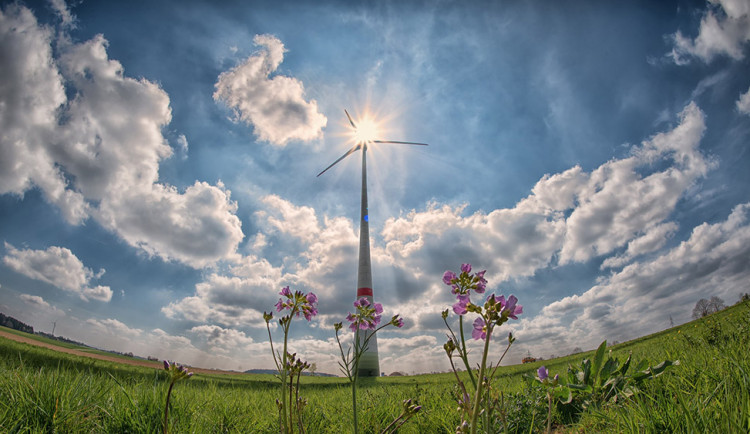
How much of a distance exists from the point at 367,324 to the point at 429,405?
10.1 feet

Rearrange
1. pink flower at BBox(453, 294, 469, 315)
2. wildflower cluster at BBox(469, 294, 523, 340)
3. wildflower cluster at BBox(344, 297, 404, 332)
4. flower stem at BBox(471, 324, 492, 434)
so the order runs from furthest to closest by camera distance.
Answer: wildflower cluster at BBox(344, 297, 404, 332), pink flower at BBox(453, 294, 469, 315), wildflower cluster at BBox(469, 294, 523, 340), flower stem at BBox(471, 324, 492, 434)

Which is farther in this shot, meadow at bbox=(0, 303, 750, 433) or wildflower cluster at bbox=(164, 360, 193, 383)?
meadow at bbox=(0, 303, 750, 433)

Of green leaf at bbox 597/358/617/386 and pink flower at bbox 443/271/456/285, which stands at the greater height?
pink flower at bbox 443/271/456/285

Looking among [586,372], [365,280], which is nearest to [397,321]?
[586,372]

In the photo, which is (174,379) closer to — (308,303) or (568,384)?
(308,303)

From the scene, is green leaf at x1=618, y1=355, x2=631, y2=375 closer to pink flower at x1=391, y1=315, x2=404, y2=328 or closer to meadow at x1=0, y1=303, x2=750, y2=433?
meadow at x1=0, y1=303, x2=750, y2=433

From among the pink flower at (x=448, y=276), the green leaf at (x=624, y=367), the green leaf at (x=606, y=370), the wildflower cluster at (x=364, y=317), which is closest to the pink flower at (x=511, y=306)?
the pink flower at (x=448, y=276)

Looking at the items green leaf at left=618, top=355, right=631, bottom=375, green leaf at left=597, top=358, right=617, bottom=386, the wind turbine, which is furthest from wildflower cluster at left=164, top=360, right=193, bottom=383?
the wind turbine

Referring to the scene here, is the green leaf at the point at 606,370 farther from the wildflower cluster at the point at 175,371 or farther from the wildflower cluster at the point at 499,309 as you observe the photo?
the wildflower cluster at the point at 175,371

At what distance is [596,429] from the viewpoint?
10.6 feet

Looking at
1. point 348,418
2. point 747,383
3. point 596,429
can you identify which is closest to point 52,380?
point 348,418

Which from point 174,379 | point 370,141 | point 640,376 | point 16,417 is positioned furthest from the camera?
point 370,141

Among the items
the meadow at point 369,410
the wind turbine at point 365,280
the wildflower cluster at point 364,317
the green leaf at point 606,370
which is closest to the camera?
the meadow at point 369,410

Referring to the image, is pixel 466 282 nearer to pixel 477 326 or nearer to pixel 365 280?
pixel 477 326
